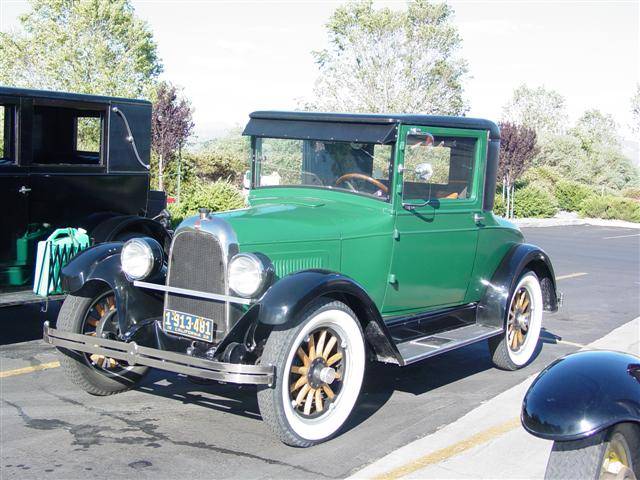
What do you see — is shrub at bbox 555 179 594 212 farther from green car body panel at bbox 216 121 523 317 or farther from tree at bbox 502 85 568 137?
green car body panel at bbox 216 121 523 317

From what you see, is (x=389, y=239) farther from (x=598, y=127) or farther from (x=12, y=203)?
(x=598, y=127)

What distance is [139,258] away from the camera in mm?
5238

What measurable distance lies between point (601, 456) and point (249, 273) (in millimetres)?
2260

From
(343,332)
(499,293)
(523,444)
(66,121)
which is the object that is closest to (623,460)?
(523,444)

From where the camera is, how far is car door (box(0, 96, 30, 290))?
690 centimetres

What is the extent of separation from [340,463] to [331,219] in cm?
169

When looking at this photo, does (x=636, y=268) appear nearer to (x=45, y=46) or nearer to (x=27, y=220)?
(x=27, y=220)

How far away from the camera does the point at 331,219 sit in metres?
5.31

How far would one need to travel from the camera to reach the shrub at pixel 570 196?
29.8 metres

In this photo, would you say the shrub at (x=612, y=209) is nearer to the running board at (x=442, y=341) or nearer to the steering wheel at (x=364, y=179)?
the running board at (x=442, y=341)

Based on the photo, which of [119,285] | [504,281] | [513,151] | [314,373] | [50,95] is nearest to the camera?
[314,373]

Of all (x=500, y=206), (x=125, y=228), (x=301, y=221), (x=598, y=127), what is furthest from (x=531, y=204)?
(x=598, y=127)

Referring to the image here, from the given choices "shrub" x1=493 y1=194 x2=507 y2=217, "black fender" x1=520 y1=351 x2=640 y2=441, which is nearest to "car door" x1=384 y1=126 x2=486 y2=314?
"black fender" x1=520 y1=351 x2=640 y2=441

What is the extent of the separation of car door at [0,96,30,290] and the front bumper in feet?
7.13
